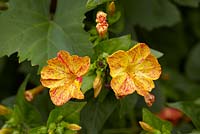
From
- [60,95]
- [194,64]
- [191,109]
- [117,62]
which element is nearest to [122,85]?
[117,62]

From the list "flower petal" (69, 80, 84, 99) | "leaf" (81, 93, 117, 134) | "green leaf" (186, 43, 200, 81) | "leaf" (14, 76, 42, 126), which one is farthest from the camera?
"green leaf" (186, 43, 200, 81)

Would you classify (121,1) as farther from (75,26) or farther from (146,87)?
(146,87)

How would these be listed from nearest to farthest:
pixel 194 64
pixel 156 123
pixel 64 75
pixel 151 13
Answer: pixel 64 75
pixel 156 123
pixel 151 13
pixel 194 64

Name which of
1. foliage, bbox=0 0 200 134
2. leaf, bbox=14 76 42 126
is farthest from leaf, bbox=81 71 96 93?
leaf, bbox=14 76 42 126

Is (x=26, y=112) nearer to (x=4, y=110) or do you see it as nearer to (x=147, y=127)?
(x=4, y=110)

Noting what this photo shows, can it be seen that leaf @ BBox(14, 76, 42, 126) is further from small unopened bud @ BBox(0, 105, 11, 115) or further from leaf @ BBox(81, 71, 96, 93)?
leaf @ BBox(81, 71, 96, 93)
